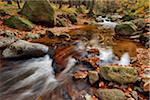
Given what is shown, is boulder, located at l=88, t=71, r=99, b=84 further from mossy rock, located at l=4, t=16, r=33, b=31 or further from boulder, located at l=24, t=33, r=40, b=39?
mossy rock, located at l=4, t=16, r=33, b=31

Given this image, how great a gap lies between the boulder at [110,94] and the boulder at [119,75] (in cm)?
64

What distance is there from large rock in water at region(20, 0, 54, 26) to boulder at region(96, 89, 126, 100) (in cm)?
1119

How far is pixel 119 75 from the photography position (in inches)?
249

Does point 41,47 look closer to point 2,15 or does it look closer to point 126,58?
point 126,58

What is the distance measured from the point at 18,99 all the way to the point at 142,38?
32.5 ft

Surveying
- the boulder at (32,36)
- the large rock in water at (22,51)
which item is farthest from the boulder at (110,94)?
the boulder at (32,36)

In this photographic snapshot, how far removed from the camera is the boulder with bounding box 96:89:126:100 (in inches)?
214

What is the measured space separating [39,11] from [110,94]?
1158cm

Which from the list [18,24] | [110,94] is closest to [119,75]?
[110,94]

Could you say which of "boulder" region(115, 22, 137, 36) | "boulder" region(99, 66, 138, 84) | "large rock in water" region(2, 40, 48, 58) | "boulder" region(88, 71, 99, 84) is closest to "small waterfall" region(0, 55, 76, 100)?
"large rock in water" region(2, 40, 48, 58)

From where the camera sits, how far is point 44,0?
15.8 m

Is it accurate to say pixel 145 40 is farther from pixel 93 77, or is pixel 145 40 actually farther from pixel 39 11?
pixel 39 11

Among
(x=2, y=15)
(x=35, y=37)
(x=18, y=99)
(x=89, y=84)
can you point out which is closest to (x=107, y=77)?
(x=89, y=84)

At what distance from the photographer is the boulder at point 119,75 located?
6.30 metres
